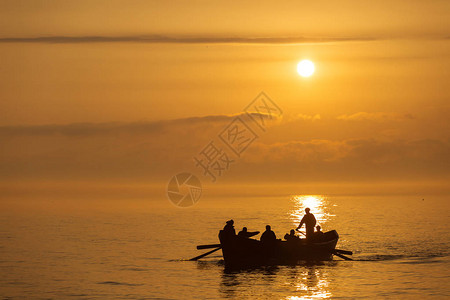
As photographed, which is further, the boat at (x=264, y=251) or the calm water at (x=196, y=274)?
the boat at (x=264, y=251)

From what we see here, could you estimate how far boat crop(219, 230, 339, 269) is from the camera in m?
38.6

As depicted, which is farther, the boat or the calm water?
the boat

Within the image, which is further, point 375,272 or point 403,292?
point 375,272

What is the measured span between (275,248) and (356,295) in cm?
759

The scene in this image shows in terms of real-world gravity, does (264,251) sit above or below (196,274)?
above

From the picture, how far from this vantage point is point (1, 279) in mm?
38531

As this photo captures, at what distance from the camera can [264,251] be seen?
128ft

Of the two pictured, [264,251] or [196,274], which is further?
[264,251]

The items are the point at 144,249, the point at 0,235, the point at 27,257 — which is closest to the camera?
the point at 27,257

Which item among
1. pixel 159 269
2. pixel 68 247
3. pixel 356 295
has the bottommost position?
pixel 356 295

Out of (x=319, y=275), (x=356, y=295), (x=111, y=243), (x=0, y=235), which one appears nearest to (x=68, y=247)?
(x=111, y=243)

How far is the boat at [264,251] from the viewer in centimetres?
3859

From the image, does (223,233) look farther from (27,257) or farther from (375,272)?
(27,257)

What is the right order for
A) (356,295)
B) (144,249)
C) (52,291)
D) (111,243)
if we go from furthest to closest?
1. (111,243)
2. (144,249)
3. (52,291)
4. (356,295)
